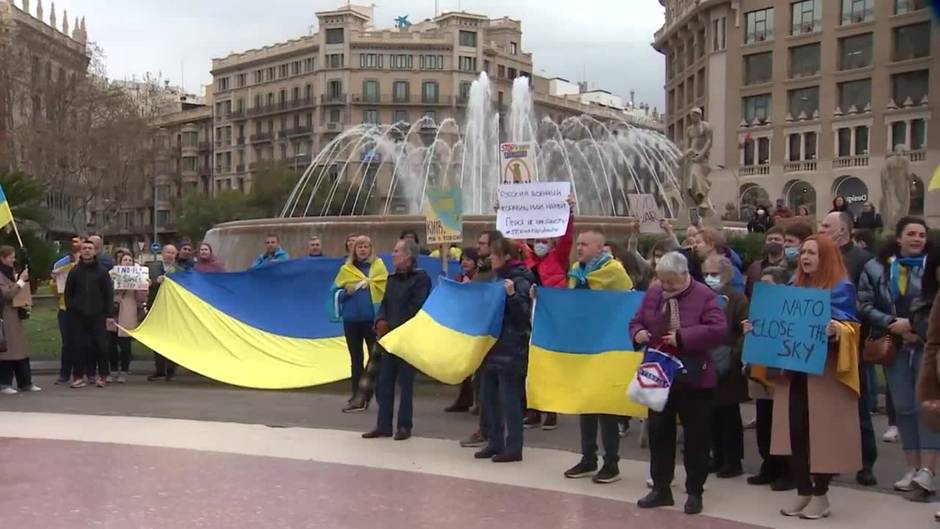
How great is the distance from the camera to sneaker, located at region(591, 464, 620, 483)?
7254mm

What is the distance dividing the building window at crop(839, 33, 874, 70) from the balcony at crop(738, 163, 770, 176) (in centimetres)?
849

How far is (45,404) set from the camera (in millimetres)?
11047

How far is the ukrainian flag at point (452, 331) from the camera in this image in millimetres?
8273

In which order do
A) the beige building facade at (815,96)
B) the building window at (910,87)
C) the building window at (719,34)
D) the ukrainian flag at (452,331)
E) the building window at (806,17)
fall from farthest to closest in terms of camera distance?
1. the building window at (719,34)
2. the building window at (806,17)
3. the beige building facade at (815,96)
4. the building window at (910,87)
5. the ukrainian flag at (452,331)

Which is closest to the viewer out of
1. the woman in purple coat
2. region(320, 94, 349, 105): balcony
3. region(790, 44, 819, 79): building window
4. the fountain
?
the woman in purple coat

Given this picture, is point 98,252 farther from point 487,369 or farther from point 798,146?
point 798,146

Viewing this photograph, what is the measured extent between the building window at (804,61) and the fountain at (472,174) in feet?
42.6

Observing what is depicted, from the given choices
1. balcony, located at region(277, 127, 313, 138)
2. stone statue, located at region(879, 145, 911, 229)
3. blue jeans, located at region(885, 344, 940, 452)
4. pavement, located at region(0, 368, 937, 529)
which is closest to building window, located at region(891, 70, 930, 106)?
stone statue, located at region(879, 145, 911, 229)

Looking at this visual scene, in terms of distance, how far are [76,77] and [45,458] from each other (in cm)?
4866

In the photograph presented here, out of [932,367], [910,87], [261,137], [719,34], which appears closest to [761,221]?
[932,367]

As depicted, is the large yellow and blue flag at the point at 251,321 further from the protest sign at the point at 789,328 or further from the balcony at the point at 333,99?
the balcony at the point at 333,99

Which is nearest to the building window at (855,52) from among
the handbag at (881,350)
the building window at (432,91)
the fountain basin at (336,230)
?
the building window at (432,91)

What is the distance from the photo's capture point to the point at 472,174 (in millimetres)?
37156

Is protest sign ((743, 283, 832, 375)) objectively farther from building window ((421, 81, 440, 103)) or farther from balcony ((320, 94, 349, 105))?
balcony ((320, 94, 349, 105))
